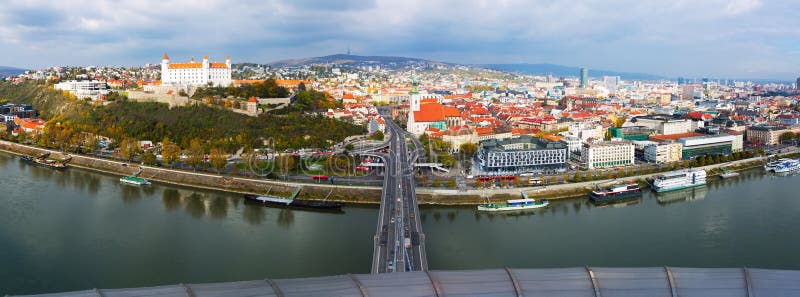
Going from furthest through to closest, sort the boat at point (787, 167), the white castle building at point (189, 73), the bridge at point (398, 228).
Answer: the white castle building at point (189, 73) → the boat at point (787, 167) → the bridge at point (398, 228)

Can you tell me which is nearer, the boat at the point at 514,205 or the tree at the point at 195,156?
the boat at the point at 514,205

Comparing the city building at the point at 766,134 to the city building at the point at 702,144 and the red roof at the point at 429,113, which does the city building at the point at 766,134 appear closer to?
the city building at the point at 702,144

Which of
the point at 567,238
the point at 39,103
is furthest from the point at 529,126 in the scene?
the point at 39,103

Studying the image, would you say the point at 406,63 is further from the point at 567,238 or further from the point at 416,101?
the point at 567,238

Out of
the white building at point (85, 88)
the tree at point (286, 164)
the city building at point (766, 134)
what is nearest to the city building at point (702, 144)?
the city building at point (766, 134)

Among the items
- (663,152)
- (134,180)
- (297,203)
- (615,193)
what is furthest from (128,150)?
(663,152)

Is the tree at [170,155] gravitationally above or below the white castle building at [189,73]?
below

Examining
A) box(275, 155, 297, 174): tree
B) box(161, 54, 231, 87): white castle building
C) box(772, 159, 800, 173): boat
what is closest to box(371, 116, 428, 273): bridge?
box(275, 155, 297, 174): tree
